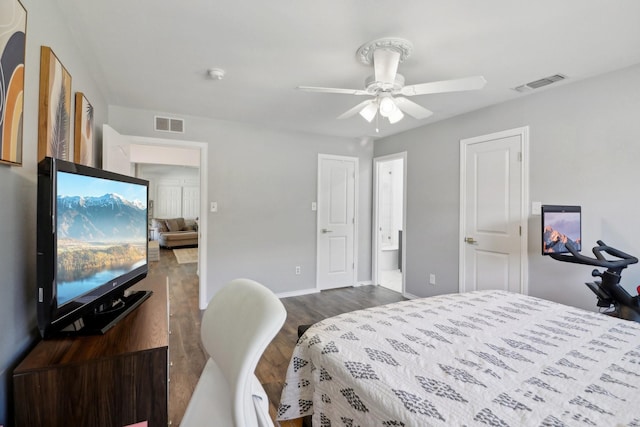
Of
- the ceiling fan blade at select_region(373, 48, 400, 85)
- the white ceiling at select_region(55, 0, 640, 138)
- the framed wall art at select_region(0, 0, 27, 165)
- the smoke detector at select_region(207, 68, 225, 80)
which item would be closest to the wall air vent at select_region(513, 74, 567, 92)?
the white ceiling at select_region(55, 0, 640, 138)

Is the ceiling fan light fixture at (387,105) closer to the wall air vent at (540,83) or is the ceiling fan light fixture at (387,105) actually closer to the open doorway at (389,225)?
the wall air vent at (540,83)

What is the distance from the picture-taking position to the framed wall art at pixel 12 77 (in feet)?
3.14

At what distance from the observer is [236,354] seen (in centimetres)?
66

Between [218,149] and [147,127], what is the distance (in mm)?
786

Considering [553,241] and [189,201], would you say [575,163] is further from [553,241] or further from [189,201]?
[189,201]

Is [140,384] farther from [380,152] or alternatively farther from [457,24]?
[380,152]

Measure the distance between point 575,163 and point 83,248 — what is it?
343 cm

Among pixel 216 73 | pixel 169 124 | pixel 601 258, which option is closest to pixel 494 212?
pixel 601 258

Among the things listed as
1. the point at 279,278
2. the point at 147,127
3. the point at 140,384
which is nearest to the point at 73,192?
the point at 140,384

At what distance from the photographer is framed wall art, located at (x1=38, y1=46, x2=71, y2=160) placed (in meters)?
1.32

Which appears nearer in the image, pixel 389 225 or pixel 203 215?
pixel 203 215

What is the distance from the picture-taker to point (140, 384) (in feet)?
3.41

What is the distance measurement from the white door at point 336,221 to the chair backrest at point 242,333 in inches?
143

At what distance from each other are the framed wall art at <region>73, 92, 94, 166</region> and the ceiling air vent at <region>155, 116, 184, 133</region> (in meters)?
1.21
